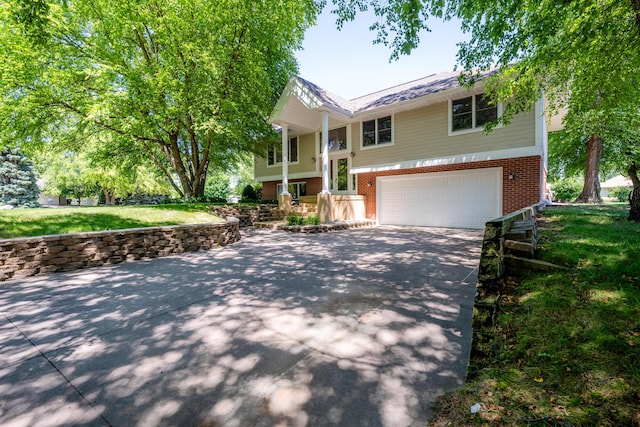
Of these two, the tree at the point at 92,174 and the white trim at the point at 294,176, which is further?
the tree at the point at 92,174

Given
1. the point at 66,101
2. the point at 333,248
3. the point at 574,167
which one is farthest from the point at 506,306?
the point at 574,167

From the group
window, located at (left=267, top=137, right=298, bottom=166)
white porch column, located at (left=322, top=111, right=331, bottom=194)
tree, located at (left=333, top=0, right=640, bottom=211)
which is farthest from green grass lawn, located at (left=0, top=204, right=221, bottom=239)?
window, located at (left=267, top=137, right=298, bottom=166)

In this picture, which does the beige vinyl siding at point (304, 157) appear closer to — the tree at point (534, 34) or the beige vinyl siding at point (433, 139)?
the beige vinyl siding at point (433, 139)

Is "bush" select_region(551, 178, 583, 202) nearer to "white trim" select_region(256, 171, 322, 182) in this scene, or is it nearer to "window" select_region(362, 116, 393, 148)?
"window" select_region(362, 116, 393, 148)

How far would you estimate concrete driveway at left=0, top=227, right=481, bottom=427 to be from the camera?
76.9 inches

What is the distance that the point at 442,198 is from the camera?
12250mm

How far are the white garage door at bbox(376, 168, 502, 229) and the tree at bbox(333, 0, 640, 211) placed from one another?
447 cm

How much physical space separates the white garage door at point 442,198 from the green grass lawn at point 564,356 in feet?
27.4

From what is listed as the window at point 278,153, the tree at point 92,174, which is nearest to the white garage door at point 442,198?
the window at point 278,153

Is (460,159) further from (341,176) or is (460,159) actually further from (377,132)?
(341,176)

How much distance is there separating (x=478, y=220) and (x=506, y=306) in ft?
31.4

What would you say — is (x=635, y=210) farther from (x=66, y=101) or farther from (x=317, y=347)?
(x=66, y=101)

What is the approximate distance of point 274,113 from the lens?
14.0 metres

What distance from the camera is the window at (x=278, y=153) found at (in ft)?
59.0
